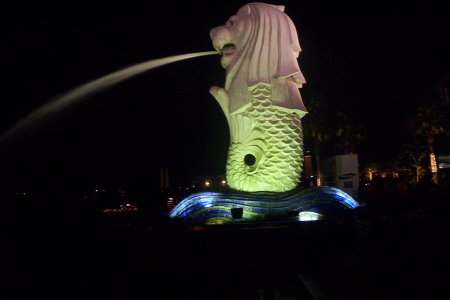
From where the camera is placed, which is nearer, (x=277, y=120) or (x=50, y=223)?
(x=50, y=223)

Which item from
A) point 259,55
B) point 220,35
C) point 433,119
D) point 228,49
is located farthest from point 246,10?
point 433,119

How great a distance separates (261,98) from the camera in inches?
481

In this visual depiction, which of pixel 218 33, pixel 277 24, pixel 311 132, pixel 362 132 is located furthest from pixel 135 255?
pixel 362 132

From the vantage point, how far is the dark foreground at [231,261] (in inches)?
222

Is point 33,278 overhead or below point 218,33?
below

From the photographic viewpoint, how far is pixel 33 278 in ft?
22.0

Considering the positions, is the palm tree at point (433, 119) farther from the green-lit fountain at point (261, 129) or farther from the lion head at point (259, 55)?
the green-lit fountain at point (261, 129)

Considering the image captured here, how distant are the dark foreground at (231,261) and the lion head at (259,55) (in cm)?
494

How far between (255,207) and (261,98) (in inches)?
135

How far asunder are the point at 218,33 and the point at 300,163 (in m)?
4.81

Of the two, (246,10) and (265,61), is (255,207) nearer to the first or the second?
(265,61)

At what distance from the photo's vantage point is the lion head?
12422mm

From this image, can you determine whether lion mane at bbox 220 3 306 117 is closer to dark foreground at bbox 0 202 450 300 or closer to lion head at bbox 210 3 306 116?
lion head at bbox 210 3 306 116

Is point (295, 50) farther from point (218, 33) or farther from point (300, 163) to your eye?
point (300, 163)
